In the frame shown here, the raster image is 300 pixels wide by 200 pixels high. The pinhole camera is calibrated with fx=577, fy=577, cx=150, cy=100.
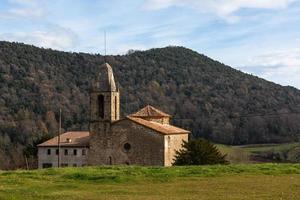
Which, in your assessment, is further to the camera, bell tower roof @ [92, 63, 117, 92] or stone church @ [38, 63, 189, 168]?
bell tower roof @ [92, 63, 117, 92]

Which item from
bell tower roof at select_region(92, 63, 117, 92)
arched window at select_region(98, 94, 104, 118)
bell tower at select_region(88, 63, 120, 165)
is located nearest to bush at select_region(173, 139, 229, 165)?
bell tower at select_region(88, 63, 120, 165)

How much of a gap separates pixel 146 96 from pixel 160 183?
258ft

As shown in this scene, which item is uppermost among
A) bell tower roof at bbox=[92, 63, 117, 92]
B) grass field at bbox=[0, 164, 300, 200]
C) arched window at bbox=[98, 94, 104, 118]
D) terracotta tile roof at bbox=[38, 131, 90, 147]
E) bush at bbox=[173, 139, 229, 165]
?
bell tower roof at bbox=[92, 63, 117, 92]

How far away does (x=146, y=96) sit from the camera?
348 feet

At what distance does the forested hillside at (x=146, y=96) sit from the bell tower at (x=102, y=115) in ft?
86.2

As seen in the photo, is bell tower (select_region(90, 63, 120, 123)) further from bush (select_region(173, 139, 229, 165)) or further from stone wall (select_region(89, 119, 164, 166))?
bush (select_region(173, 139, 229, 165))

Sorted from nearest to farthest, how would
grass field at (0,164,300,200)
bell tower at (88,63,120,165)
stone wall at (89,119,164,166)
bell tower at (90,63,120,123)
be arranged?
grass field at (0,164,300,200) → stone wall at (89,119,164,166) → bell tower at (88,63,120,165) → bell tower at (90,63,120,123)

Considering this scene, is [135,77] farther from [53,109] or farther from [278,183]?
[278,183]

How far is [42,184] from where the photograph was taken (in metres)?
27.6

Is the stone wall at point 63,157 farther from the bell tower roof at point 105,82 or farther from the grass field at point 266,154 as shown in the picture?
the grass field at point 266,154

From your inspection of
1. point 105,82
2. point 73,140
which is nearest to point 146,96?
point 73,140

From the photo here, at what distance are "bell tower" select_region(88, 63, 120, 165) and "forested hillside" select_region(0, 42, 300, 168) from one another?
26262mm

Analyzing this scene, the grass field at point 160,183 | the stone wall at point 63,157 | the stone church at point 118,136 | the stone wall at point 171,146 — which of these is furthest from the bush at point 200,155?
the stone wall at point 63,157

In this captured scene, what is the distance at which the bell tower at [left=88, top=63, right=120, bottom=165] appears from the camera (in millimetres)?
49281
